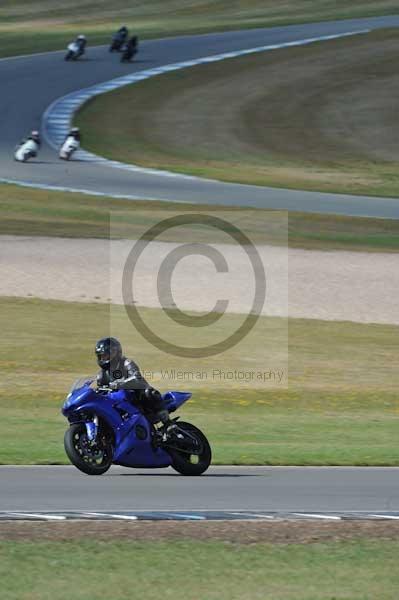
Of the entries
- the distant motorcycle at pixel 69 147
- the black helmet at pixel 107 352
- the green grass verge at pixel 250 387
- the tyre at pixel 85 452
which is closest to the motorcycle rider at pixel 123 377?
the black helmet at pixel 107 352

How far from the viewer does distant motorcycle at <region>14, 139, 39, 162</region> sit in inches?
1783

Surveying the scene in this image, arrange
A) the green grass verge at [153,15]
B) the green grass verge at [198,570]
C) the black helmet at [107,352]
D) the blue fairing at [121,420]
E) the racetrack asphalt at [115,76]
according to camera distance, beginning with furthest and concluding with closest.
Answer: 1. the green grass verge at [153,15]
2. the racetrack asphalt at [115,76]
3. the blue fairing at [121,420]
4. the black helmet at [107,352]
5. the green grass verge at [198,570]

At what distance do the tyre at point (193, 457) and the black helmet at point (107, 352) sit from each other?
125 centimetres

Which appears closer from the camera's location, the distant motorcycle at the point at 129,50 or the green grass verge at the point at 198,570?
the green grass verge at the point at 198,570

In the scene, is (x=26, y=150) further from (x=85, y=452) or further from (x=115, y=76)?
(x=85, y=452)

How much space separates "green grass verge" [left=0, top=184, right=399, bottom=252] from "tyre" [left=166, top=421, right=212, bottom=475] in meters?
19.6

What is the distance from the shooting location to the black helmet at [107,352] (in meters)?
14.6

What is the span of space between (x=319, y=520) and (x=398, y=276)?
1858 centimetres

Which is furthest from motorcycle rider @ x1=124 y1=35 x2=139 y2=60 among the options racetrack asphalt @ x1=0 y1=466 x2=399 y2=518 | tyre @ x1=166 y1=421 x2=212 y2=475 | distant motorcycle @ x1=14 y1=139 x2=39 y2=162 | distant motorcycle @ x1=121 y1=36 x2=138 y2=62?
tyre @ x1=166 y1=421 x2=212 y2=475

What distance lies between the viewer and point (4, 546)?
1176cm

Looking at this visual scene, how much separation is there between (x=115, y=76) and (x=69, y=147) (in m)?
16.6

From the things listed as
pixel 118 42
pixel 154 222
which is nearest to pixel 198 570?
pixel 154 222

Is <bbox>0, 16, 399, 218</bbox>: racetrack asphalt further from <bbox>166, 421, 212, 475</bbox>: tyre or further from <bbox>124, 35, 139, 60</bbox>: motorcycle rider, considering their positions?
<bbox>166, 421, 212, 475</bbox>: tyre

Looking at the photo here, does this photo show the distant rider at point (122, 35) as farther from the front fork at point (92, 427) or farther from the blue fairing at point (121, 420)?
the front fork at point (92, 427)
